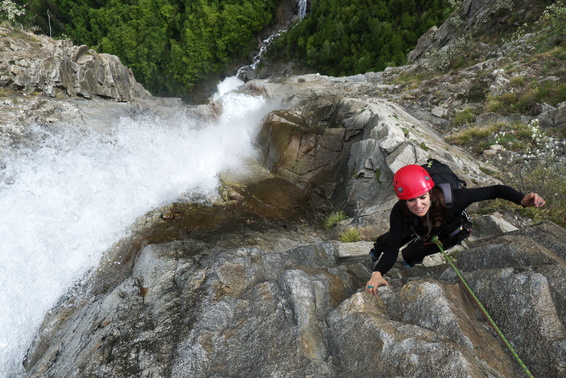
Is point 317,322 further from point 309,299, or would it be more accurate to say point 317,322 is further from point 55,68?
point 55,68

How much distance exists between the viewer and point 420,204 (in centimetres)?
324

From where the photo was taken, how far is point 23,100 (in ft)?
47.2

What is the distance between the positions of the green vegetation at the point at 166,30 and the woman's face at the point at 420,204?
162 ft

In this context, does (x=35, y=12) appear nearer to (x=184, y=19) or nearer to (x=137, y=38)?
(x=137, y=38)

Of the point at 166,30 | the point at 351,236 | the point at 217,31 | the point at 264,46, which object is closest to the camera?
the point at 351,236

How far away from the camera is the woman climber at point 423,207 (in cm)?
323

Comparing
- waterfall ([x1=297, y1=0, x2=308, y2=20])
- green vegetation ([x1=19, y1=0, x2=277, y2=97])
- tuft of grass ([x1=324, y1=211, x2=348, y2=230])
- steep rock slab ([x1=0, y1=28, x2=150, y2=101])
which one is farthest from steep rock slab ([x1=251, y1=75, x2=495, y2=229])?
green vegetation ([x1=19, y1=0, x2=277, y2=97])

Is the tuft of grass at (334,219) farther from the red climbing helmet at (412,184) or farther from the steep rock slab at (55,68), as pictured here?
the steep rock slab at (55,68)

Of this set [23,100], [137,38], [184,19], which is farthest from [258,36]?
[23,100]

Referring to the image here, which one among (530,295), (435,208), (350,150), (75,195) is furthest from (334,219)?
(75,195)

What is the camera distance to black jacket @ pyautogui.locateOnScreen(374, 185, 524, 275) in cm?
340

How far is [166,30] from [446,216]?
60.8 meters

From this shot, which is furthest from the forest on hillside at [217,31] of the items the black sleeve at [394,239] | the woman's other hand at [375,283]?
the woman's other hand at [375,283]

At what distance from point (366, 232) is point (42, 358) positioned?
7.08m
